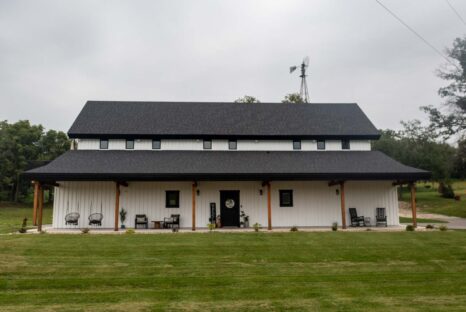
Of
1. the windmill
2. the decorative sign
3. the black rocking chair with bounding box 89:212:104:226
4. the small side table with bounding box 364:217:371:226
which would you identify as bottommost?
the small side table with bounding box 364:217:371:226

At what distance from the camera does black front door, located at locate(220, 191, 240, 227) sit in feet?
65.9

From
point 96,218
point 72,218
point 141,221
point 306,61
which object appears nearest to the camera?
point 72,218

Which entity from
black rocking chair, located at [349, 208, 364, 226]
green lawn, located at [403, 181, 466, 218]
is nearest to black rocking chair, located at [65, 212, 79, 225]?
black rocking chair, located at [349, 208, 364, 226]

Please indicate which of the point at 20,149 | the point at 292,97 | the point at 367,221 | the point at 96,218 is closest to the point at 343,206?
the point at 367,221

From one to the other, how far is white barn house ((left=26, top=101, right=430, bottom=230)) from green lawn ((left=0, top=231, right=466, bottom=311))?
154 inches

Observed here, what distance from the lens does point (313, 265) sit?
37.2ft

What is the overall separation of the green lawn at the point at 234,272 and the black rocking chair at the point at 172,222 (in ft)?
Answer: 12.3

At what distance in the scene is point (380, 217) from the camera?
20.1m

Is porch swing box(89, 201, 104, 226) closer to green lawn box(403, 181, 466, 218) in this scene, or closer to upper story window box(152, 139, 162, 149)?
upper story window box(152, 139, 162, 149)

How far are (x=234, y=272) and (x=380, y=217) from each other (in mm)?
12402

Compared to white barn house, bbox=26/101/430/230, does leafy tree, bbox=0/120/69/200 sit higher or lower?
higher

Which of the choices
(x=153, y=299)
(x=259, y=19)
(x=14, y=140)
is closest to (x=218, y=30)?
(x=259, y=19)

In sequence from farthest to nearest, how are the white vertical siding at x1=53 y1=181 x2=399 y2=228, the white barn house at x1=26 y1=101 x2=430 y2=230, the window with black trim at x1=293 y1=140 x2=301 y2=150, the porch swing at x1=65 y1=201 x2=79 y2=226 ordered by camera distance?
the window with black trim at x1=293 y1=140 x2=301 y2=150
the white vertical siding at x1=53 y1=181 x2=399 y2=228
the porch swing at x1=65 y1=201 x2=79 y2=226
the white barn house at x1=26 y1=101 x2=430 y2=230

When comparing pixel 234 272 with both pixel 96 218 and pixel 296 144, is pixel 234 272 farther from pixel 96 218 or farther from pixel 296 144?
pixel 296 144
